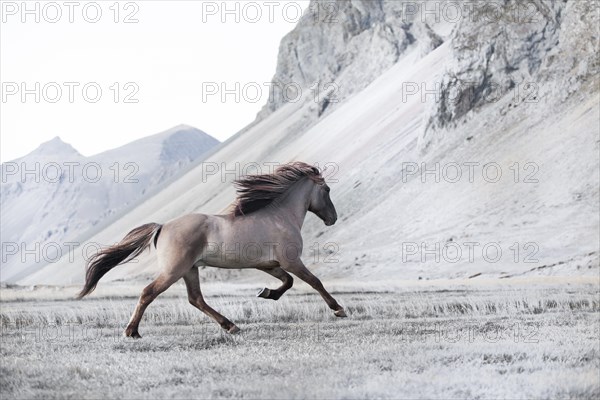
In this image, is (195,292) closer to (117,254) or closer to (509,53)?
(117,254)

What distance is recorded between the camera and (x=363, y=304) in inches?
685

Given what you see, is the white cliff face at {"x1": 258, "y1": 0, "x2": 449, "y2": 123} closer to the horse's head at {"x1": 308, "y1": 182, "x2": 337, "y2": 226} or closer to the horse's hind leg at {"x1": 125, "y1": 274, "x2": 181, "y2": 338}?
the horse's head at {"x1": 308, "y1": 182, "x2": 337, "y2": 226}

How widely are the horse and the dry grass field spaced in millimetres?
640

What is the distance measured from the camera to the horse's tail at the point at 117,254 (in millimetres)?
13055

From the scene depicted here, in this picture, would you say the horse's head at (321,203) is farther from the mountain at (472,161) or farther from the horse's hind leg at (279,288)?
the mountain at (472,161)

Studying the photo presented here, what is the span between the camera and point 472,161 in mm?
69000

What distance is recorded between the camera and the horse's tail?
42.8 ft

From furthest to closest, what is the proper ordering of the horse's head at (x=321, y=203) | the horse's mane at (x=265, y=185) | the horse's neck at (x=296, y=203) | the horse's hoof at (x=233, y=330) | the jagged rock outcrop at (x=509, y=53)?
the jagged rock outcrop at (x=509, y=53) < the horse's head at (x=321, y=203) < the horse's neck at (x=296, y=203) < the horse's mane at (x=265, y=185) < the horse's hoof at (x=233, y=330)

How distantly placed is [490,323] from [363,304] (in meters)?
4.19

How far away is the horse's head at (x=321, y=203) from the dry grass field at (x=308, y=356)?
5.61ft

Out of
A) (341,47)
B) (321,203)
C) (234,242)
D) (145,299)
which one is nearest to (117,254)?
(145,299)

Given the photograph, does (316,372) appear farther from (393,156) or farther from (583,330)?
(393,156)

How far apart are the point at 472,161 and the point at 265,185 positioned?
187 feet

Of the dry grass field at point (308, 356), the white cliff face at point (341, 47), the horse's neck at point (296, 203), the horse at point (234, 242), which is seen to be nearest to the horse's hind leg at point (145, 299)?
the horse at point (234, 242)
